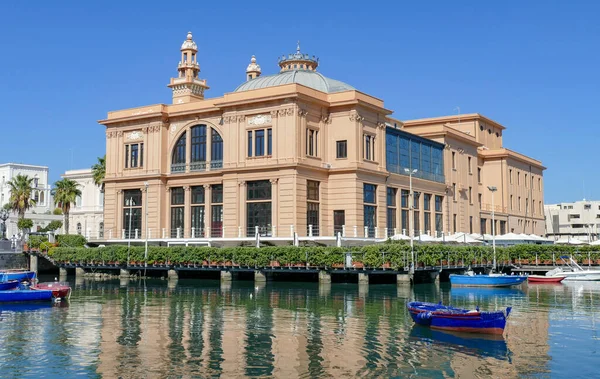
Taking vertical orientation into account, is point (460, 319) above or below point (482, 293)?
above

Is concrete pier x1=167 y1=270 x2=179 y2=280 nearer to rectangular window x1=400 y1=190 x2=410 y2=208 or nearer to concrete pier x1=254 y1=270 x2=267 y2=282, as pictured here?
concrete pier x1=254 y1=270 x2=267 y2=282

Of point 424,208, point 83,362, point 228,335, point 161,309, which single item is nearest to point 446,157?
point 424,208

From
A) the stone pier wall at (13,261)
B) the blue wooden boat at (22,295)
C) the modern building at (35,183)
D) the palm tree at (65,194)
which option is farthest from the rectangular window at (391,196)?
the modern building at (35,183)

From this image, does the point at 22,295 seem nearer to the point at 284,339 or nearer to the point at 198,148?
the point at 284,339

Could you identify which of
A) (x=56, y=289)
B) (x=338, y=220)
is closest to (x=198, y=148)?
(x=338, y=220)

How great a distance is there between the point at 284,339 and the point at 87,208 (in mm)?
99197

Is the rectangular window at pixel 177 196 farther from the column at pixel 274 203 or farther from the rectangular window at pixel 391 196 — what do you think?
the rectangular window at pixel 391 196

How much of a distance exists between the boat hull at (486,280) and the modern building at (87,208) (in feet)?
257

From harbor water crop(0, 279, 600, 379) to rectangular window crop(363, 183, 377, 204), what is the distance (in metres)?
21.9

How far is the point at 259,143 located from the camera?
2753 inches

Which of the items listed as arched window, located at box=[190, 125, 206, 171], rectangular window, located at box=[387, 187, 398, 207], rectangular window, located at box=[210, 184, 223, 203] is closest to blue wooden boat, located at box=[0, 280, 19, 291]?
rectangular window, located at box=[210, 184, 223, 203]

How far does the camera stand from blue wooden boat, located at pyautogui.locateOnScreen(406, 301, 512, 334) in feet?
101

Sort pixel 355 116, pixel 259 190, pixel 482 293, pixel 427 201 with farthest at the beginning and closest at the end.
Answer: pixel 427 201, pixel 355 116, pixel 259 190, pixel 482 293

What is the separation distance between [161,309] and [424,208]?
45205mm
